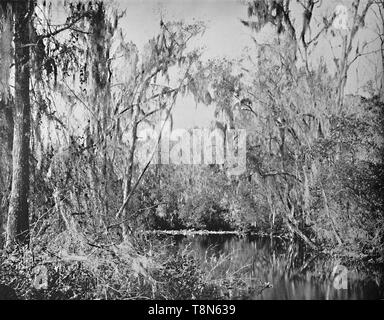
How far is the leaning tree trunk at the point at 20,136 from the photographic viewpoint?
354cm

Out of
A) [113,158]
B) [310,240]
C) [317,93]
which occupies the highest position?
[317,93]

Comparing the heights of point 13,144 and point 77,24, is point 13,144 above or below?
below

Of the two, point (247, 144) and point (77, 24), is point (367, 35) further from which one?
point (77, 24)

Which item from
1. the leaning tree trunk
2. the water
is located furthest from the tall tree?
the water

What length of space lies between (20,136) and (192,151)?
1.23 metres

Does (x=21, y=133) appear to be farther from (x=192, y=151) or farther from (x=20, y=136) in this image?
(x=192, y=151)

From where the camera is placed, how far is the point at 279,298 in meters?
3.40

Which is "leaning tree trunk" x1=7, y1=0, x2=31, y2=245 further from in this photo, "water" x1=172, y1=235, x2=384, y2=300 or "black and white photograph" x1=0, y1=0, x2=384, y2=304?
"water" x1=172, y1=235, x2=384, y2=300

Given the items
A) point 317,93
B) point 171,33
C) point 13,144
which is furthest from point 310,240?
point 13,144

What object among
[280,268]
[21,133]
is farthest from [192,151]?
[21,133]

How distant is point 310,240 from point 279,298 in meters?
0.45

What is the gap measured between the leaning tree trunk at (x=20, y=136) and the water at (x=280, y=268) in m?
1.13

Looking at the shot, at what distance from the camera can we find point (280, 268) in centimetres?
345
